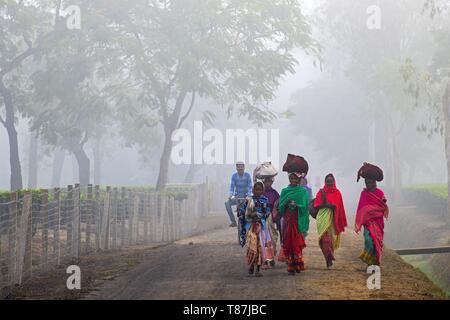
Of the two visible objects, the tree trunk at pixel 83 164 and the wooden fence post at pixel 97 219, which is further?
the tree trunk at pixel 83 164

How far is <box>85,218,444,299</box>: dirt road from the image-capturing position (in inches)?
513

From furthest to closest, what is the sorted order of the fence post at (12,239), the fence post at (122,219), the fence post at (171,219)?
the fence post at (171,219)
the fence post at (122,219)
the fence post at (12,239)

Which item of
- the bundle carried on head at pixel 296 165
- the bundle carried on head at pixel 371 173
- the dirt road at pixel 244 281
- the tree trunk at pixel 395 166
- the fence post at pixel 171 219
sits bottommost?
the dirt road at pixel 244 281

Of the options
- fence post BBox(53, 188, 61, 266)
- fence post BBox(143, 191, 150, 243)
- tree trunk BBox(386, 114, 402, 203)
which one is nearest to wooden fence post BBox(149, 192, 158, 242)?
fence post BBox(143, 191, 150, 243)

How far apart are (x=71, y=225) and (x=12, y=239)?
465 centimetres

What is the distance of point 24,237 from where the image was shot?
51.4 ft

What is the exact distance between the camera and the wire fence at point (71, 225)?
1513cm

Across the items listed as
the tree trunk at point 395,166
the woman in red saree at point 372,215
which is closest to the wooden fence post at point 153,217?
the woman in red saree at point 372,215

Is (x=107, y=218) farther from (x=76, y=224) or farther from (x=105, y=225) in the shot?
(x=76, y=224)

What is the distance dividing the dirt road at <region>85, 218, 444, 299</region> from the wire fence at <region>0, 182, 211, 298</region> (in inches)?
65.5

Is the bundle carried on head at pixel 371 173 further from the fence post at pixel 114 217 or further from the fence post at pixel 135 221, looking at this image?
the fence post at pixel 135 221

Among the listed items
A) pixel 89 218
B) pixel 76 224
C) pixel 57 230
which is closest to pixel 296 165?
pixel 57 230

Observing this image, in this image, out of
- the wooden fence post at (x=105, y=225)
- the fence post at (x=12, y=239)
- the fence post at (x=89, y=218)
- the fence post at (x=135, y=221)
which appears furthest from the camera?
the fence post at (x=135, y=221)

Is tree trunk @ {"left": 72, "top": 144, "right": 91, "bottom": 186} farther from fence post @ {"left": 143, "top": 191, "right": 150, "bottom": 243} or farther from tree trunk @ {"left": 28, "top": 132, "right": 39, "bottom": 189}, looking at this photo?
fence post @ {"left": 143, "top": 191, "right": 150, "bottom": 243}
